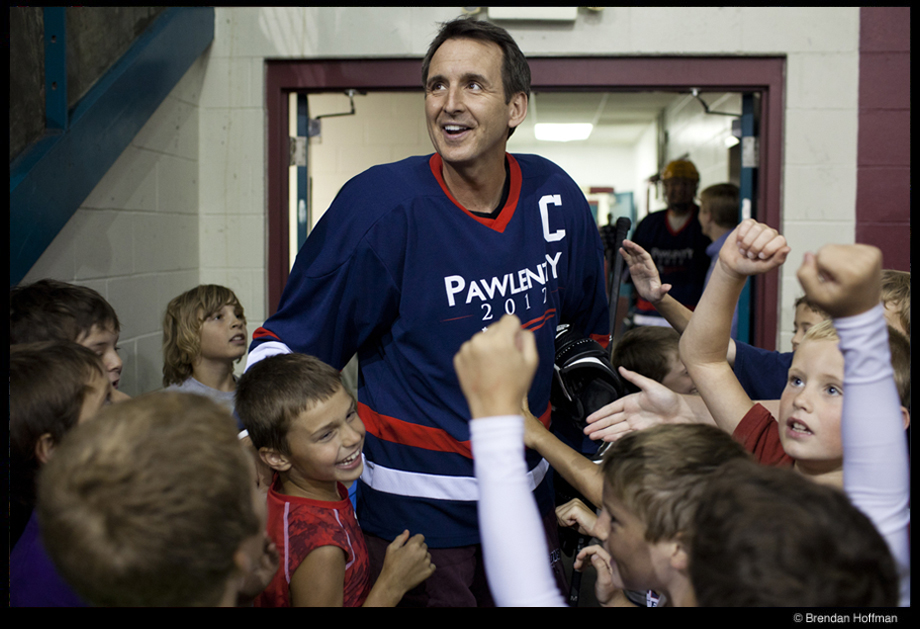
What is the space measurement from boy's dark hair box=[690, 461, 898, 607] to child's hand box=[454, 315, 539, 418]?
25 centimetres

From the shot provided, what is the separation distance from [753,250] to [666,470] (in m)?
0.39

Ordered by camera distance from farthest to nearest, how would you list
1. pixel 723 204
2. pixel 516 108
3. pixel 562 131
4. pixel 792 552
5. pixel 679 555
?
pixel 562 131 < pixel 723 204 < pixel 516 108 < pixel 679 555 < pixel 792 552

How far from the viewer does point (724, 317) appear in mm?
1235

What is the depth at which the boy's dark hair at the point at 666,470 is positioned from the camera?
1.00 meters

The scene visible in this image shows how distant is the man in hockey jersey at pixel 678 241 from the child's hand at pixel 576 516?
2.59 metres

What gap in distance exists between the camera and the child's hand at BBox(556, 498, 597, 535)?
1.64m

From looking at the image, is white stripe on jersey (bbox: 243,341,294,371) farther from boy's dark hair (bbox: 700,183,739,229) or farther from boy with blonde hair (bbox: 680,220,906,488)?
boy's dark hair (bbox: 700,183,739,229)

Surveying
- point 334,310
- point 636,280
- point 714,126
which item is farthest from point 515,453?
point 714,126

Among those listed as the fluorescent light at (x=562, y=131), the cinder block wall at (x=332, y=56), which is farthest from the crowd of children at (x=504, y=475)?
the fluorescent light at (x=562, y=131)

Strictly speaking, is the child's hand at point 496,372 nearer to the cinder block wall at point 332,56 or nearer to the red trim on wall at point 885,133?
the cinder block wall at point 332,56

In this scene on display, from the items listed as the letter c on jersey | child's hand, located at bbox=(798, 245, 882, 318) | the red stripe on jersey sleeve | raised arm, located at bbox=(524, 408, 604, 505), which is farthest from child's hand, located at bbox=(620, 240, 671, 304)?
child's hand, located at bbox=(798, 245, 882, 318)

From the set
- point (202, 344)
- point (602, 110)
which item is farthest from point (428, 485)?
point (602, 110)

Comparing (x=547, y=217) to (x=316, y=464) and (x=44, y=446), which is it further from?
(x=44, y=446)

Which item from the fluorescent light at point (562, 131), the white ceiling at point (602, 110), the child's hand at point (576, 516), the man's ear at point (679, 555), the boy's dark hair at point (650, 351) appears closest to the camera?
the man's ear at point (679, 555)
